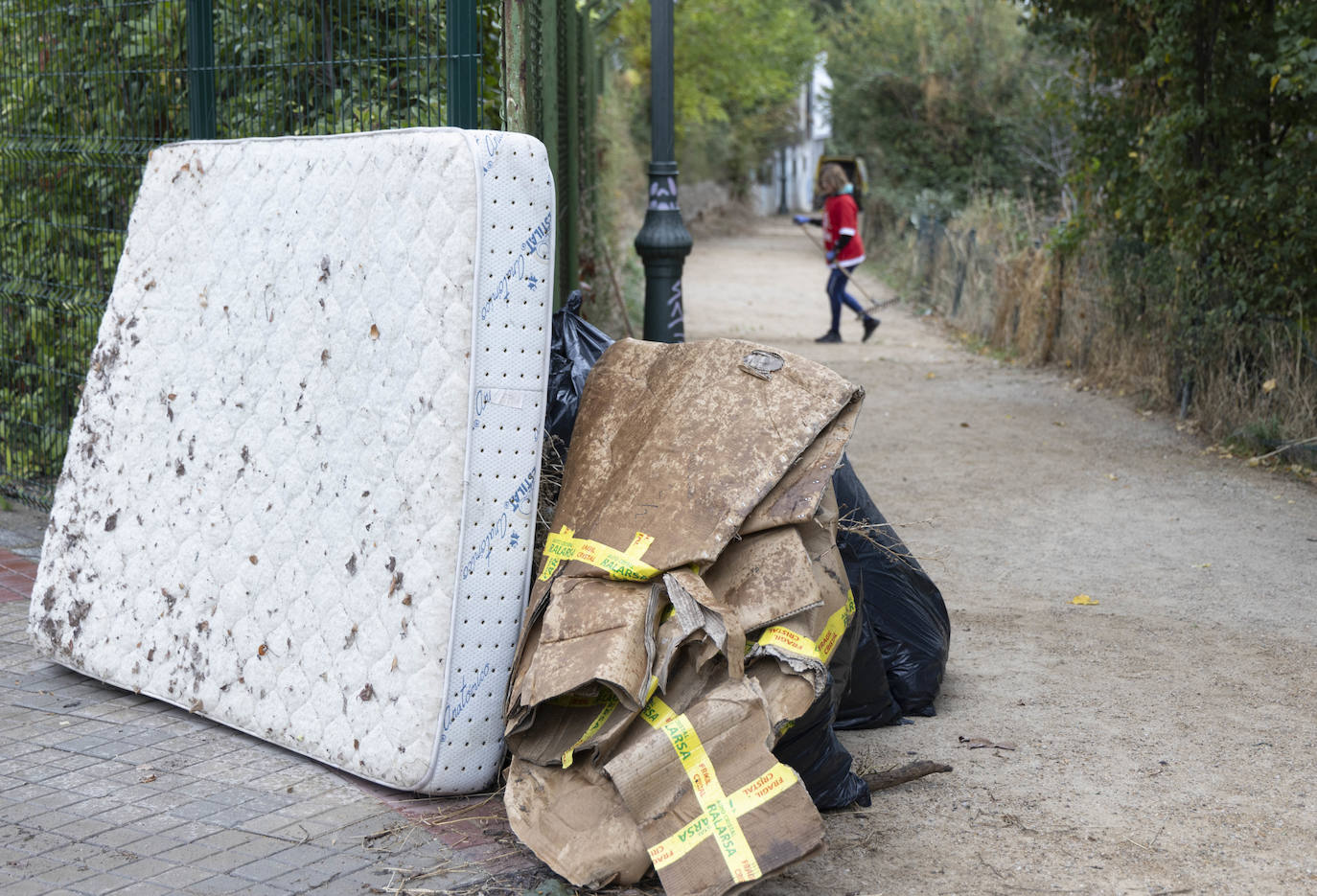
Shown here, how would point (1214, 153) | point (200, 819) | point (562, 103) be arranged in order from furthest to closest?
point (1214, 153), point (562, 103), point (200, 819)

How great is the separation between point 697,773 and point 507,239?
1.43 m

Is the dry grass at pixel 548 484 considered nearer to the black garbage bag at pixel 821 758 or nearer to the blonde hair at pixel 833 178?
the black garbage bag at pixel 821 758

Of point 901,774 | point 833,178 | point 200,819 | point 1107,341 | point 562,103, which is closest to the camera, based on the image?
point 200,819

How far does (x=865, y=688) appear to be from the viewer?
386 cm

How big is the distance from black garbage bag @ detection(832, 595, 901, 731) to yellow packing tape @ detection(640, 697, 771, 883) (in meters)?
0.98

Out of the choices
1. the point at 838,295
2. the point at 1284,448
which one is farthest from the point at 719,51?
the point at 1284,448

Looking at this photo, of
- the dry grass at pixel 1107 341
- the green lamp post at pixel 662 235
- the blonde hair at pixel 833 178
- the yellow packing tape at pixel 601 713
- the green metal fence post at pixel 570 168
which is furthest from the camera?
Answer: the blonde hair at pixel 833 178

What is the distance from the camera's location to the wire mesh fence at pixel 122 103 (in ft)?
14.3

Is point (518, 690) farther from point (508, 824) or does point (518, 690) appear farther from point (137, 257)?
point (137, 257)

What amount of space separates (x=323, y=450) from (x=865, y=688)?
1.76 meters

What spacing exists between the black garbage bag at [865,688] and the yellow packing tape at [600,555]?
0.82 m

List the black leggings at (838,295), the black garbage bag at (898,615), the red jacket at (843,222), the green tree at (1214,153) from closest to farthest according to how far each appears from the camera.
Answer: the black garbage bag at (898,615) → the green tree at (1214,153) → the black leggings at (838,295) → the red jacket at (843,222)

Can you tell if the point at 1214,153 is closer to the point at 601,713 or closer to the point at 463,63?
the point at 463,63

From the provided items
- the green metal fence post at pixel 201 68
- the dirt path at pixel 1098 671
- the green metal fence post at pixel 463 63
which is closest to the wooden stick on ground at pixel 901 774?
the dirt path at pixel 1098 671
